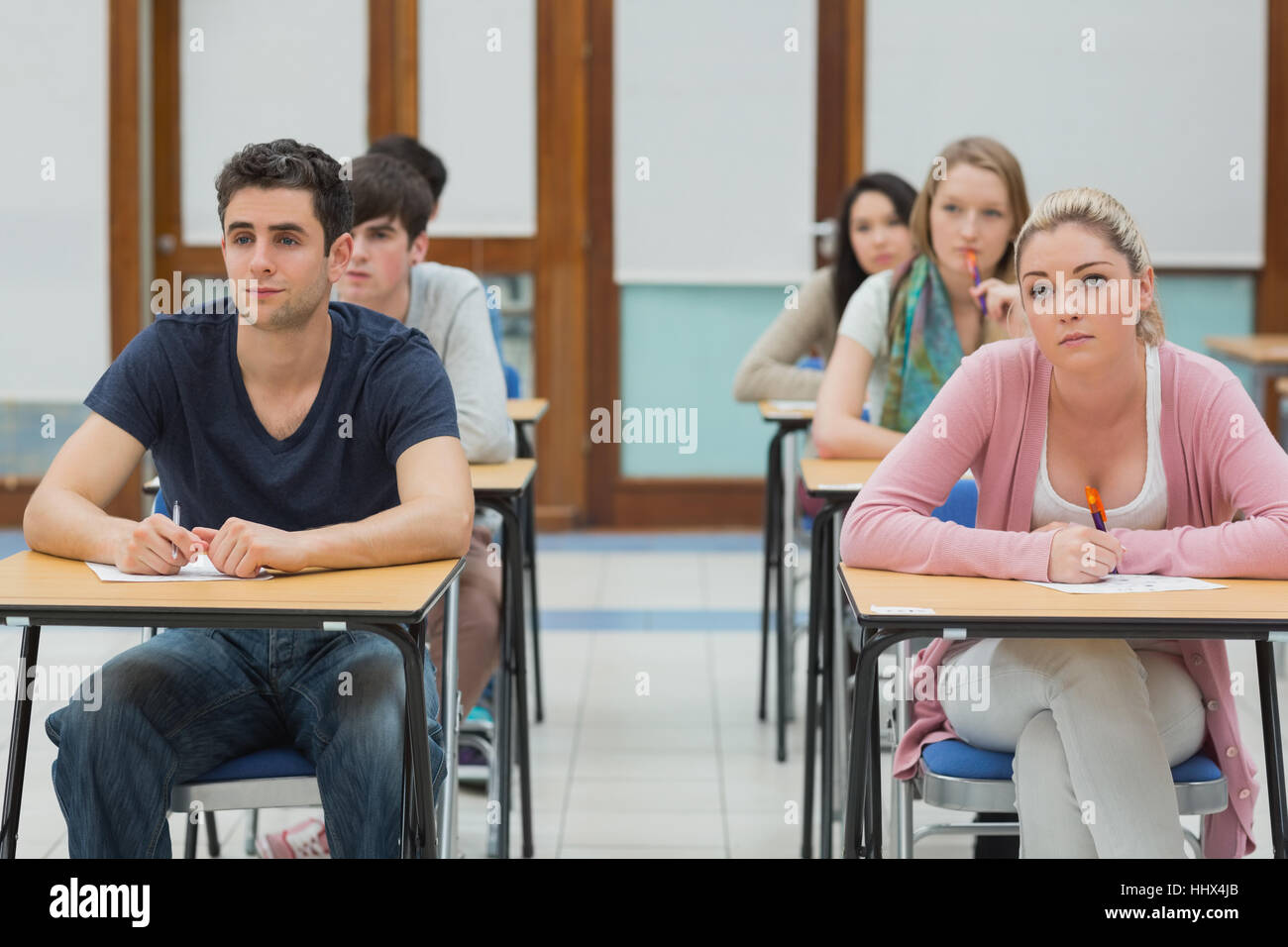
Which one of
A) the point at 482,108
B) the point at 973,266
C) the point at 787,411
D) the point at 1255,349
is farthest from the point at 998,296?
the point at 482,108

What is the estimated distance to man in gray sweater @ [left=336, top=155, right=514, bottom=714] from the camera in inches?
112

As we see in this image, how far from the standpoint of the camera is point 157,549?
185 centimetres

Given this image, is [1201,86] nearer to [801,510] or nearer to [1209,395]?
[801,510]

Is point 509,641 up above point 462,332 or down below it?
below

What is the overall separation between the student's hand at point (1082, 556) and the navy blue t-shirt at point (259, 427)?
818 millimetres

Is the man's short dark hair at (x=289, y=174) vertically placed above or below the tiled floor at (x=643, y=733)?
above

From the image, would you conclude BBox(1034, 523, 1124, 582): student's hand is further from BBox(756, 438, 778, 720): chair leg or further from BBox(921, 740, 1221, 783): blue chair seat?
BBox(756, 438, 778, 720): chair leg

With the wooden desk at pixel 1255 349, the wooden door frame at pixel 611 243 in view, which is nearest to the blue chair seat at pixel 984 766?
the wooden desk at pixel 1255 349

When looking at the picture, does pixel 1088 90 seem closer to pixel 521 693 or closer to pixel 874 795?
pixel 521 693

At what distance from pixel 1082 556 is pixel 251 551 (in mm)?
979

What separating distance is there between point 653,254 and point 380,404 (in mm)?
4072

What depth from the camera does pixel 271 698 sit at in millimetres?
2002

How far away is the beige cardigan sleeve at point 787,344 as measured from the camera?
395 cm

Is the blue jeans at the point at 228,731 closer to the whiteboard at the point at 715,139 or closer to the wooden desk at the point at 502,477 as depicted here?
the wooden desk at the point at 502,477
